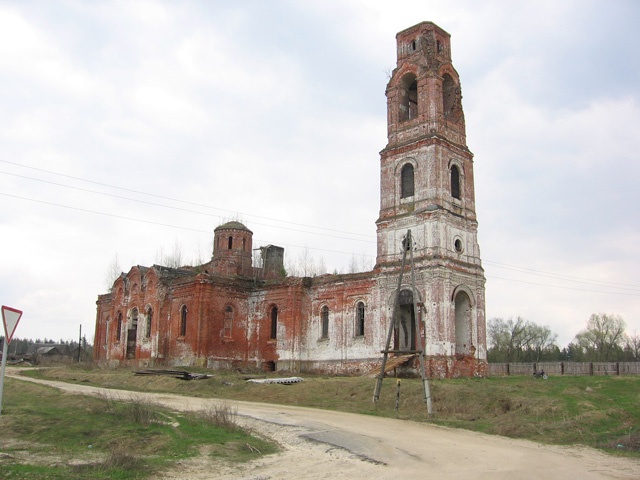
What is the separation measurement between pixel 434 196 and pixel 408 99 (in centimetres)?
708

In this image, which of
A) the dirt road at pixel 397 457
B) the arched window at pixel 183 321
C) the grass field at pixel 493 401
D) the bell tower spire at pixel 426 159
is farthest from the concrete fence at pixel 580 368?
the dirt road at pixel 397 457

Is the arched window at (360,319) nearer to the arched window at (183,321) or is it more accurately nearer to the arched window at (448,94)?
the arched window at (183,321)

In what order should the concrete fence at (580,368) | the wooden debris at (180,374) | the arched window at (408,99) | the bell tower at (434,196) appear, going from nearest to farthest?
the wooden debris at (180,374) < the bell tower at (434,196) < the arched window at (408,99) < the concrete fence at (580,368)

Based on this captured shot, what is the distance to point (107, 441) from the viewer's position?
38.8 feet

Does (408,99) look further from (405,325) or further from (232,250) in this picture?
(232,250)

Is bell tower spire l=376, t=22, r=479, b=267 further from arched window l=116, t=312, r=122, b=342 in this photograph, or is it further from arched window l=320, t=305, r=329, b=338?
arched window l=116, t=312, r=122, b=342

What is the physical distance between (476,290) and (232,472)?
77.2 ft

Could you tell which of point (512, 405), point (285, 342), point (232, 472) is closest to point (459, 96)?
point (285, 342)

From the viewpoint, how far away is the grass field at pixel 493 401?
15.4m

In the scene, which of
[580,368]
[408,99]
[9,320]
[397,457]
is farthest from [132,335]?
[397,457]

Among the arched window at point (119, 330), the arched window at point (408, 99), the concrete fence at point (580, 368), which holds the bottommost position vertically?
the concrete fence at point (580, 368)

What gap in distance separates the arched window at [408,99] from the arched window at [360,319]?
34.9 feet

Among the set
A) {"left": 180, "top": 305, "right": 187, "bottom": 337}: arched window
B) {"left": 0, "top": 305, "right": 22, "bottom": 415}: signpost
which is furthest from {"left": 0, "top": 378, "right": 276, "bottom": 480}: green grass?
{"left": 180, "top": 305, "right": 187, "bottom": 337}: arched window

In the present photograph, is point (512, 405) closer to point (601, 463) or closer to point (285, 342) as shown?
point (601, 463)
